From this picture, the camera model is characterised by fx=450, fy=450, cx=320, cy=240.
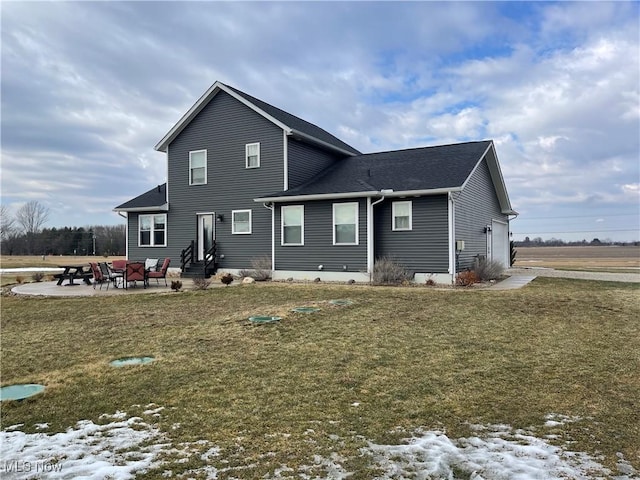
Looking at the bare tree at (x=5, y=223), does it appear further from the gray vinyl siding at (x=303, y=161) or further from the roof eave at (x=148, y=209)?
the gray vinyl siding at (x=303, y=161)

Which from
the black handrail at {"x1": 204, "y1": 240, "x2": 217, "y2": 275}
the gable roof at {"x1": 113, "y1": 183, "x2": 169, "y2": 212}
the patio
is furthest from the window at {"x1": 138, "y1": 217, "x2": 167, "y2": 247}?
the patio

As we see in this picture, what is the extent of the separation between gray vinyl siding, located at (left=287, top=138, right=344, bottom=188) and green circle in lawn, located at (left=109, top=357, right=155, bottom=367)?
12.0 meters

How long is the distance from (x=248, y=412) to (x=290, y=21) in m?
12.9

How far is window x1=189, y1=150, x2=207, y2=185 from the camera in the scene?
19438 millimetres

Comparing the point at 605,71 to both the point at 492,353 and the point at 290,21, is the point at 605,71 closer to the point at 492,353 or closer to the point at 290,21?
the point at 290,21

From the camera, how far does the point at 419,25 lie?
13.5m

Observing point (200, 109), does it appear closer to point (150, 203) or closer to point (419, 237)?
point (150, 203)

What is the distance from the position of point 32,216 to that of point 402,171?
6531cm

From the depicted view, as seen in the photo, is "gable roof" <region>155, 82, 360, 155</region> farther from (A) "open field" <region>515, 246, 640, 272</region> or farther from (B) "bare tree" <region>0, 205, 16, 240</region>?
(B) "bare tree" <region>0, 205, 16, 240</region>

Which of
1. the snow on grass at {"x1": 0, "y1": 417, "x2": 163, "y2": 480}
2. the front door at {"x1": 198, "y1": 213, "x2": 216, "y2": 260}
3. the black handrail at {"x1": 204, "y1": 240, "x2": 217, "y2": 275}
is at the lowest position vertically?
the snow on grass at {"x1": 0, "y1": 417, "x2": 163, "y2": 480}

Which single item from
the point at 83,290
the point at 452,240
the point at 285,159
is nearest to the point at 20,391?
the point at 83,290

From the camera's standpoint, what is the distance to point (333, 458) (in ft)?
10.7

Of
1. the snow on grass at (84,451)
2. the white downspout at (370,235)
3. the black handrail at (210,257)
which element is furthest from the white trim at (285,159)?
the snow on grass at (84,451)

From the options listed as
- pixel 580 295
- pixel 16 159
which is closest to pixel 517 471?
pixel 580 295
